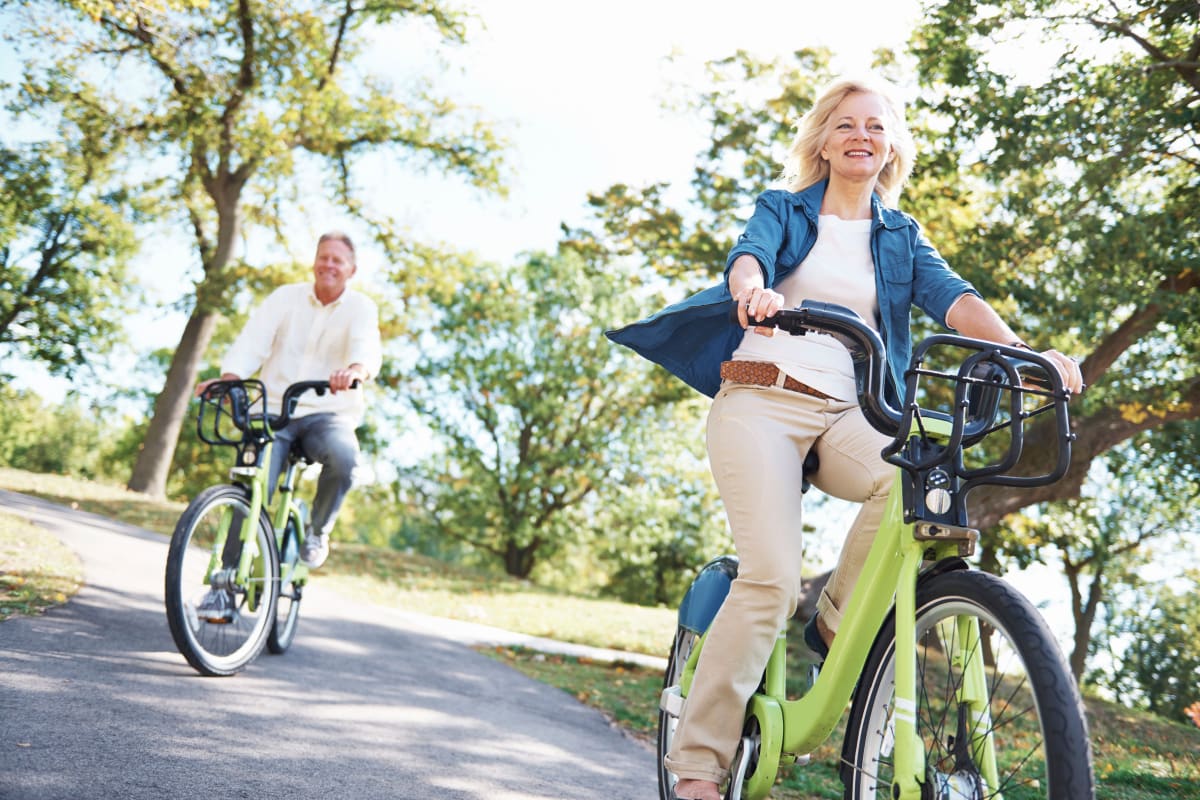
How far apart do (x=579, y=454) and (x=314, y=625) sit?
1747 centimetres

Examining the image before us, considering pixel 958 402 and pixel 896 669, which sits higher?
pixel 958 402

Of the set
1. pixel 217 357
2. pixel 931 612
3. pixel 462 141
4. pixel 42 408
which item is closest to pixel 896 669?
pixel 931 612

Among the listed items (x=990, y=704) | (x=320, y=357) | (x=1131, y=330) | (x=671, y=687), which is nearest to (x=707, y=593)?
(x=671, y=687)

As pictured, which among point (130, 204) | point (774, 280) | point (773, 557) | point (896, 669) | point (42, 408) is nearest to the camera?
point (896, 669)

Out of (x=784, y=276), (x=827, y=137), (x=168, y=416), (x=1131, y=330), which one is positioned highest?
(x=1131, y=330)

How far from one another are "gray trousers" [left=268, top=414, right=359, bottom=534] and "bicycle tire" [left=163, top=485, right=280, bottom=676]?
0.44 m

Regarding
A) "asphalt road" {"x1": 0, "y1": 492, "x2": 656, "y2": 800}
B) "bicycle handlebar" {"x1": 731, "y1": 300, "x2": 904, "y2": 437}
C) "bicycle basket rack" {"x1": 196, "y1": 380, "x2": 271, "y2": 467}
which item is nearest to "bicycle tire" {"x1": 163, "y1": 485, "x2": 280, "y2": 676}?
"asphalt road" {"x1": 0, "y1": 492, "x2": 656, "y2": 800}

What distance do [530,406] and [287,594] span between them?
19186 millimetres

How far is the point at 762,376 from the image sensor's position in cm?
274

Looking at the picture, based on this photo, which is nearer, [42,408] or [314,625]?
[314,625]

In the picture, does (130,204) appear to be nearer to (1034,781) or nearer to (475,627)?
(475,627)

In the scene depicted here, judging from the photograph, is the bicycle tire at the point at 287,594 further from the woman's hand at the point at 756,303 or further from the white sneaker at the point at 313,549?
the woman's hand at the point at 756,303

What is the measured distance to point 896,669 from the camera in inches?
86.9

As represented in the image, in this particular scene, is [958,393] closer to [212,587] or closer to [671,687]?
[671,687]
